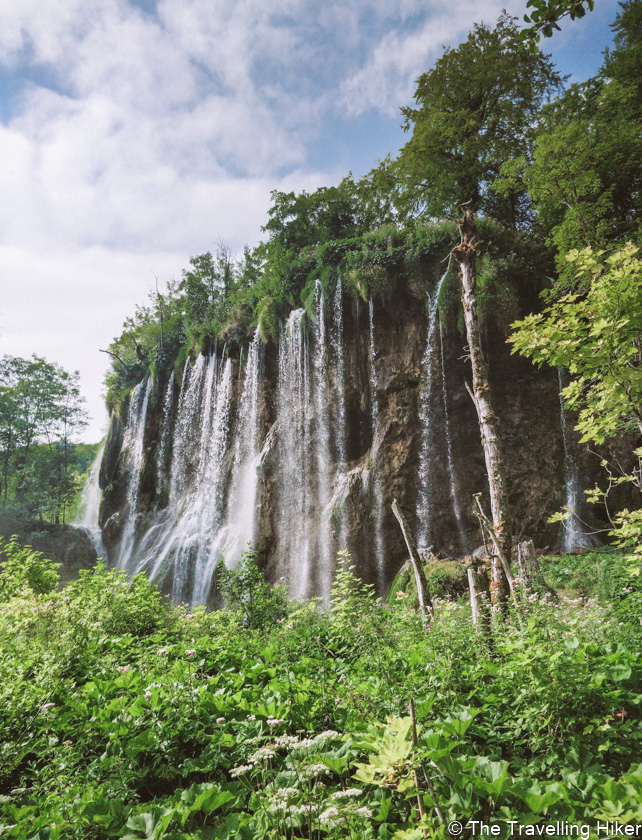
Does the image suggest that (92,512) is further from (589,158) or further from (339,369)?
(589,158)

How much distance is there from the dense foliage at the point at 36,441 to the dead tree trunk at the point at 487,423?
2418 cm

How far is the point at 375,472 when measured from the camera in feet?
43.4

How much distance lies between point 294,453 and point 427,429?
483 centimetres

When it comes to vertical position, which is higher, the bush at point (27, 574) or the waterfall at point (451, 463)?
the waterfall at point (451, 463)

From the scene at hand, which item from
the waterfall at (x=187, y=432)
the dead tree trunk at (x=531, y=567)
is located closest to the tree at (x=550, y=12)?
the dead tree trunk at (x=531, y=567)

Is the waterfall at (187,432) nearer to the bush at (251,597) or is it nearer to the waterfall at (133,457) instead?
the waterfall at (133,457)

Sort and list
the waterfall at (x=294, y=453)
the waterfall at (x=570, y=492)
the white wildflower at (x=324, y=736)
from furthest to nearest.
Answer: the waterfall at (x=294, y=453), the waterfall at (x=570, y=492), the white wildflower at (x=324, y=736)

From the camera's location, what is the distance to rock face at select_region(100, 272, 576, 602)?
12.5m

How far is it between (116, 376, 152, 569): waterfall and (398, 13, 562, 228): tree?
17.4 m

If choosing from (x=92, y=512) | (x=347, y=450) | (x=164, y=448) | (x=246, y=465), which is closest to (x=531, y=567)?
(x=347, y=450)

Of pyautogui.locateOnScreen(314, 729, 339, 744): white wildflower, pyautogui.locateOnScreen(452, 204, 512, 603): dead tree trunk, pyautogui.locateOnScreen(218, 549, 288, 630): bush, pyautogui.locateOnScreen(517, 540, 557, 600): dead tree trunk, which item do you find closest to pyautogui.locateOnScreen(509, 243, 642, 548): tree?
pyautogui.locateOnScreen(452, 204, 512, 603): dead tree trunk

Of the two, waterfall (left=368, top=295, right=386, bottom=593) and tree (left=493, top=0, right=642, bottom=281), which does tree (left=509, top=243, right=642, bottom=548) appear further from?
waterfall (left=368, top=295, right=386, bottom=593)

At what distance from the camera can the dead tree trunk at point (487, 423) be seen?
4.53 metres

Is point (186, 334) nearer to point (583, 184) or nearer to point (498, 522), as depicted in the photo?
point (583, 184)
